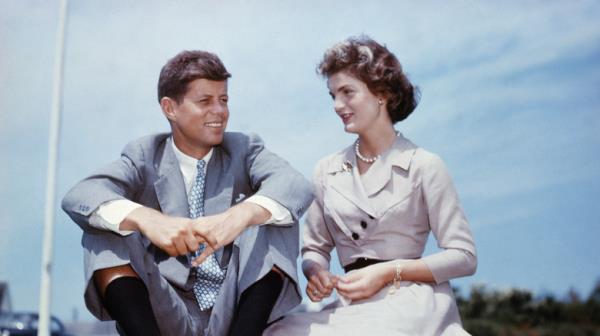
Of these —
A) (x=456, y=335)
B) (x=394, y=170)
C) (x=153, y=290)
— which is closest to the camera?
(x=153, y=290)

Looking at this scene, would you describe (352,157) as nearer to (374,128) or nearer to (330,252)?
(374,128)

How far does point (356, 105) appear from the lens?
342cm

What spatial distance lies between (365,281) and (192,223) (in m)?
0.82

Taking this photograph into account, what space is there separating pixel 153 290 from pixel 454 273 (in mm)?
1293

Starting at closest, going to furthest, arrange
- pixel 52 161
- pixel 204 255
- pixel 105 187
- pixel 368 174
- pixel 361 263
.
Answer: pixel 204 255, pixel 105 187, pixel 361 263, pixel 368 174, pixel 52 161

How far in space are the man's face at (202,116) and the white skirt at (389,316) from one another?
81 cm

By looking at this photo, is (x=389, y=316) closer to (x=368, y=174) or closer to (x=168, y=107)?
(x=368, y=174)

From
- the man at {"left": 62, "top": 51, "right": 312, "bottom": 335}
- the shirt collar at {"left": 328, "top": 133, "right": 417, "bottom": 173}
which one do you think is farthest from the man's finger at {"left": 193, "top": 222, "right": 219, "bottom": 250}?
the shirt collar at {"left": 328, "top": 133, "right": 417, "bottom": 173}

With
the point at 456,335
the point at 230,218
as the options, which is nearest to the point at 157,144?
the point at 230,218

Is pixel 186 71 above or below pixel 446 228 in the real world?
above

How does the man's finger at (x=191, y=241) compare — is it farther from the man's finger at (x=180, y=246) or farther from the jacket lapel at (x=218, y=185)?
the jacket lapel at (x=218, y=185)

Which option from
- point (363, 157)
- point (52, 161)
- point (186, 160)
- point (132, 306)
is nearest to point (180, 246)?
point (132, 306)

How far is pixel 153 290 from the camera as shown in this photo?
259 centimetres

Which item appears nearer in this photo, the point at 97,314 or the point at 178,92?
the point at 97,314
